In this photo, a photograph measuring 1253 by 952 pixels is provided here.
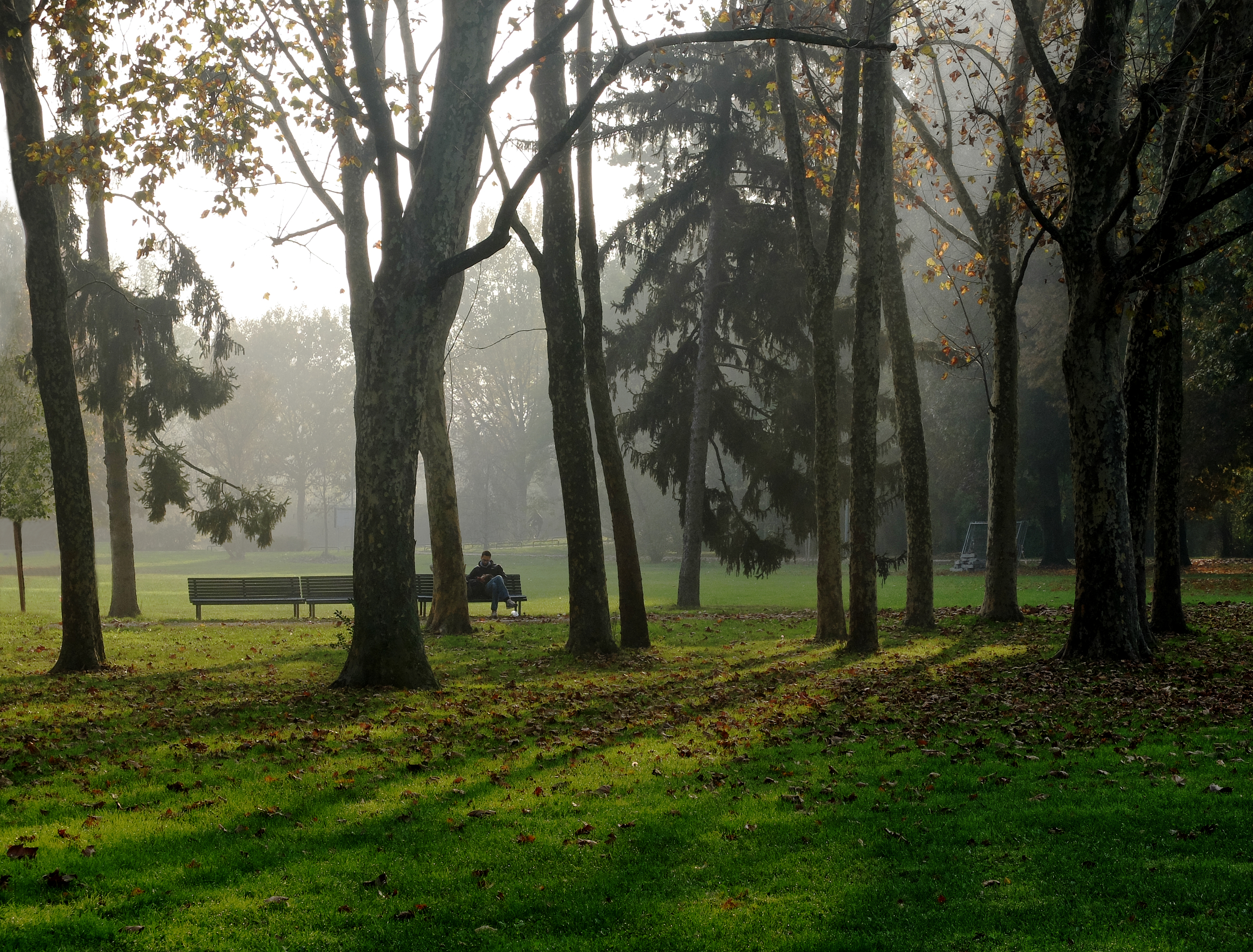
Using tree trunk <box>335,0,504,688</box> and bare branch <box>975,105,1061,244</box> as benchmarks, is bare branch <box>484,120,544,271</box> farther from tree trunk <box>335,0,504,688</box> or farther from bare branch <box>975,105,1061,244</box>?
bare branch <box>975,105,1061,244</box>

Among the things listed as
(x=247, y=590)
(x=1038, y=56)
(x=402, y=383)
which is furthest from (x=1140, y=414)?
(x=247, y=590)

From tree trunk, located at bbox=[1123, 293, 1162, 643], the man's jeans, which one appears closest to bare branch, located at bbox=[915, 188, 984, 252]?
tree trunk, located at bbox=[1123, 293, 1162, 643]

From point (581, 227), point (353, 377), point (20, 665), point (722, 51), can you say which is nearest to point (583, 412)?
point (581, 227)

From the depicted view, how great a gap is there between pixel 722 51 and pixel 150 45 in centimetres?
1365

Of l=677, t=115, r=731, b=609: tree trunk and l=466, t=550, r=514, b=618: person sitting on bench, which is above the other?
l=677, t=115, r=731, b=609: tree trunk

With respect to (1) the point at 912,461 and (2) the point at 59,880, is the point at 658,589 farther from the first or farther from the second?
(2) the point at 59,880

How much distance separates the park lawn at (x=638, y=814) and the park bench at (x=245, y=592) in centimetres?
1043

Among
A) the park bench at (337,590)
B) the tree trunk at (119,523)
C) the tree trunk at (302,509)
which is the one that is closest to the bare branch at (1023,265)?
the park bench at (337,590)

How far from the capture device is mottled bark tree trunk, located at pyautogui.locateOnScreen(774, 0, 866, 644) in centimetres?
1348

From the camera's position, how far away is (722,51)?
869 inches

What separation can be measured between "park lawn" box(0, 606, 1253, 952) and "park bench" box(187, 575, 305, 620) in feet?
34.2

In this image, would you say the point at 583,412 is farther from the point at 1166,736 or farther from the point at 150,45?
the point at 1166,736

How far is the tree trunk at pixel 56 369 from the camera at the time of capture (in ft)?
37.4

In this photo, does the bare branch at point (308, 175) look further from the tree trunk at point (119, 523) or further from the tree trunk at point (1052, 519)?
the tree trunk at point (1052, 519)
